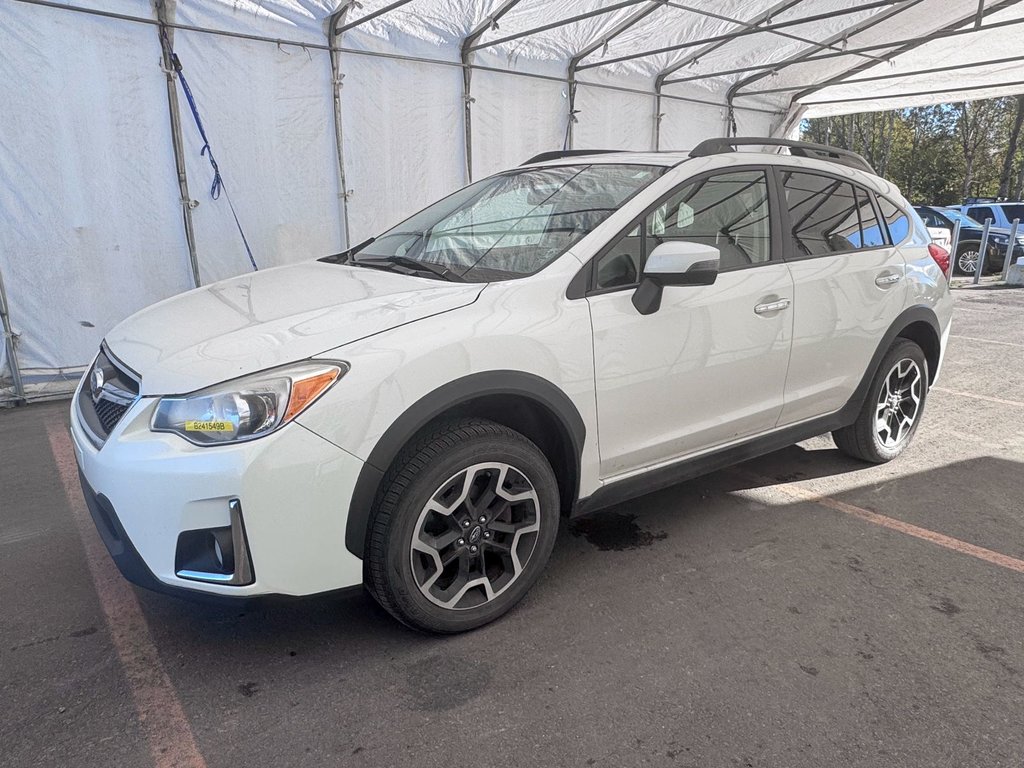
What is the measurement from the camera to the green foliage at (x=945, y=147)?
3083 cm

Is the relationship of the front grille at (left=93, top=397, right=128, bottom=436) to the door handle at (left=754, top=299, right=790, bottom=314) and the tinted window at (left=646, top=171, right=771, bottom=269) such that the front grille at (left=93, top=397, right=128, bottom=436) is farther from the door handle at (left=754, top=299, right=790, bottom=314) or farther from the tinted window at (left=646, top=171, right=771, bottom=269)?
the door handle at (left=754, top=299, right=790, bottom=314)

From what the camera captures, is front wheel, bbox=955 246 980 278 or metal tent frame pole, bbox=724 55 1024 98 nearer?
metal tent frame pole, bbox=724 55 1024 98

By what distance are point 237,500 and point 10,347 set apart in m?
4.92

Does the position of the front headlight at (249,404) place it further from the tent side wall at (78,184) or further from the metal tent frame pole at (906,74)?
the metal tent frame pole at (906,74)

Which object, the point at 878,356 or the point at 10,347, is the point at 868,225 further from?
the point at 10,347

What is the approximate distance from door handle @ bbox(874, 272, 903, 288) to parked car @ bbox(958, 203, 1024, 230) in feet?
46.7

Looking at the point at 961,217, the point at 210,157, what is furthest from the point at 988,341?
the point at 961,217

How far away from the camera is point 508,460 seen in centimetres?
251

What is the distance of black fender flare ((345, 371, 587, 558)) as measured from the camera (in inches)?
87.0

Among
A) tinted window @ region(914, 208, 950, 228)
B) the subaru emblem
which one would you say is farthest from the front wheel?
the subaru emblem

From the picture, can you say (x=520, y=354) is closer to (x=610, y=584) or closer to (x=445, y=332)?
(x=445, y=332)

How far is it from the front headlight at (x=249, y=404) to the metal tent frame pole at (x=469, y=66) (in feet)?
21.0

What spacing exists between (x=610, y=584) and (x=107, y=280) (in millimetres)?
5279

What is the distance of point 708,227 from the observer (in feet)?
10.2
